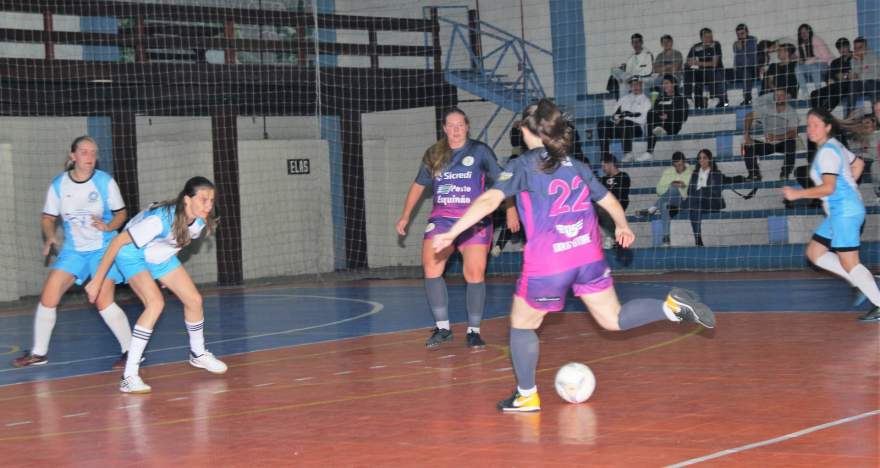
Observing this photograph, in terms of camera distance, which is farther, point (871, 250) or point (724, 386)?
point (871, 250)

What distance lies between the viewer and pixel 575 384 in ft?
22.6

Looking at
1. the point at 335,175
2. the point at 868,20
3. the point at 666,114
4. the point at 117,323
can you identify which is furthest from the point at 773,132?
the point at 117,323

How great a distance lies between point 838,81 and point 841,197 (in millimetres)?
8298

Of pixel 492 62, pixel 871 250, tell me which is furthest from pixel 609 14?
pixel 871 250

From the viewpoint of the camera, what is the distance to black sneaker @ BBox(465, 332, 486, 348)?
993cm

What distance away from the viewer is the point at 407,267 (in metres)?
23.1

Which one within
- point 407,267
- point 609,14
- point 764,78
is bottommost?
point 407,267

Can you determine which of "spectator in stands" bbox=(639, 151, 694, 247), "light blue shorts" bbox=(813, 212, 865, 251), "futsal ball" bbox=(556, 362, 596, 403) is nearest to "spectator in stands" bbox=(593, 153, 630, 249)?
"spectator in stands" bbox=(639, 151, 694, 247)

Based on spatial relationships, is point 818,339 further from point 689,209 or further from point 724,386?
point 689,209

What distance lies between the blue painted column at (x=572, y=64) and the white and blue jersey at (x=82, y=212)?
12050 mm

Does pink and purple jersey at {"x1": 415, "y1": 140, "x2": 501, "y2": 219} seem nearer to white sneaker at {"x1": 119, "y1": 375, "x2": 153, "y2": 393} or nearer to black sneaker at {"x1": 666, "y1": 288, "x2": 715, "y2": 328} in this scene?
white sneaker at {"x1": 119, "y1": 375, "x2": 153, "y2": 393}

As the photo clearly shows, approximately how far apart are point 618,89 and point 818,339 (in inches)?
467

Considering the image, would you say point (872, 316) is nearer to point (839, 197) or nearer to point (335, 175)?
Result: point (839, 197)

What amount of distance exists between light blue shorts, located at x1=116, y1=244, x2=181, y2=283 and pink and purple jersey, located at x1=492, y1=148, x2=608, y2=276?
319 cm
